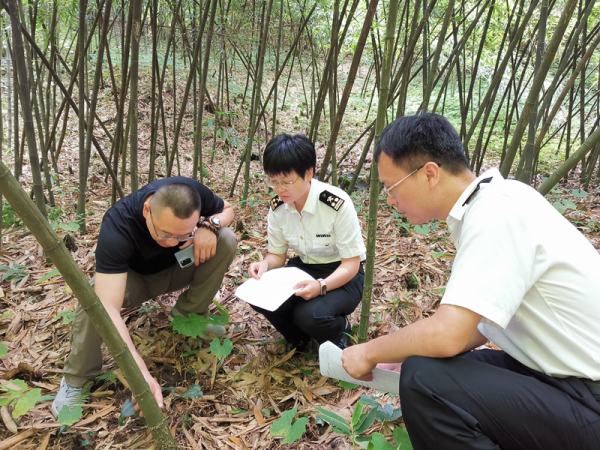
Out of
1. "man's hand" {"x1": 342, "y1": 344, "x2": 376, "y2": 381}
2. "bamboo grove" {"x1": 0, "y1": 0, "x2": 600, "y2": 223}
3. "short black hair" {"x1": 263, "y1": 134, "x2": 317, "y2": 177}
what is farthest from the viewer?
"bamboo grove" {"x1": 0, "y1": 0, "x2": 600, "y2": 223}

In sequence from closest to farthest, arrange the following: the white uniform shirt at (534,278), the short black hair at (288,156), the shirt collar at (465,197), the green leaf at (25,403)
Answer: the white uniform shirt at (534,278) → the shirt collar at (465,197) → the green leaf at (25,403) → the short black hair at (288,156)

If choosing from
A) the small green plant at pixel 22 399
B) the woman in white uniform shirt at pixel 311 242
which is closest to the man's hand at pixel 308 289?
the woman in white uniform shirt at pixel 311 242

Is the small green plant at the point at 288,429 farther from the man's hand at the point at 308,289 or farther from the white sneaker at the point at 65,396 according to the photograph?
the white sneaker at the point at 65,396

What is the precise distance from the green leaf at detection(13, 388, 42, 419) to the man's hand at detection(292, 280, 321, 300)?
101 centimetres

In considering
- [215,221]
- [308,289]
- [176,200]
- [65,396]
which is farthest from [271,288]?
[65,396]

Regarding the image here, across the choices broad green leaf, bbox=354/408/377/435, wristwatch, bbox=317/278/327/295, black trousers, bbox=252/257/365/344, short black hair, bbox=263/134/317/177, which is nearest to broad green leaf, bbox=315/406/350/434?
broad green leaf, bbox=354/408/377/435

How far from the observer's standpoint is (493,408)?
0.93 meters

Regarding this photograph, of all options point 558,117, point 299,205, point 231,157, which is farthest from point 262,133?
point 558,117

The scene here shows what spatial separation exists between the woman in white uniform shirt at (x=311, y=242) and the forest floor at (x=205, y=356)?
8.8 inches

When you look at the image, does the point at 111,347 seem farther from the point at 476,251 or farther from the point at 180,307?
the point at 180,307

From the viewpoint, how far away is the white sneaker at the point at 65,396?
152 centimetres

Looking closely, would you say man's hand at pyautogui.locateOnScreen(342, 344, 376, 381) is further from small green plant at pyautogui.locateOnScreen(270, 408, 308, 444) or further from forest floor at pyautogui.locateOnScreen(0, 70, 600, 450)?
forest floor at pyautogui.locateOnScreen(0, 70, 600, 450)

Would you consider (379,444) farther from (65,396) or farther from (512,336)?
(65,396)

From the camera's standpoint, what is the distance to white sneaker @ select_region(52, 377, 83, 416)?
4.99ft
